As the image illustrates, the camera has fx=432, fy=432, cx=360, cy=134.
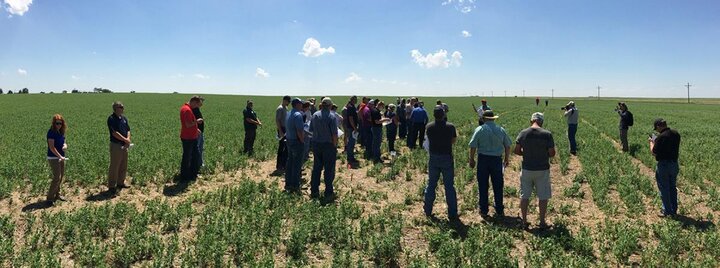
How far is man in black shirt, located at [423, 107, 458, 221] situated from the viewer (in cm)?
765

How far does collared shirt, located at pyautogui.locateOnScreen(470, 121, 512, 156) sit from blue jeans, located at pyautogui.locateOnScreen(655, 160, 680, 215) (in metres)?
2.94

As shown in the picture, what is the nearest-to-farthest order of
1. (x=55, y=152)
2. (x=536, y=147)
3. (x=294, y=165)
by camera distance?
(x=536, y=147) → (x=55, y=152) → (x=294, y=165)

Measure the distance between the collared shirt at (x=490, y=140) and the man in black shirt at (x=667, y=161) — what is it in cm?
279

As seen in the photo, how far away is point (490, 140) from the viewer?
7699mm

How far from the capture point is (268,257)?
5.64 meters

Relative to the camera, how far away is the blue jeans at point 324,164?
9070 mm

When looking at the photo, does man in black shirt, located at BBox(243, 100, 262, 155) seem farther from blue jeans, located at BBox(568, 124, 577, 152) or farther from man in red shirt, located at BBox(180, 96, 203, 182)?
blue jeans, located at BBox(568, 124, 577, 152)

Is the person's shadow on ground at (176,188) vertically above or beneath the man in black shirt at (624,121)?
beneath

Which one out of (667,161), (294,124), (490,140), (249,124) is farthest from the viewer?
(249,124)

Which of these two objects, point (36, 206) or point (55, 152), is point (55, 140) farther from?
point (36, 206)

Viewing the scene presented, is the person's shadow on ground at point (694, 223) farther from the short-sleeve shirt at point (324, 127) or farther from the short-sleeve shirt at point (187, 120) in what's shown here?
the short-sleeve shirt at point (187, 120)

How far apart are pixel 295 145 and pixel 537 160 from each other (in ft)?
16.2

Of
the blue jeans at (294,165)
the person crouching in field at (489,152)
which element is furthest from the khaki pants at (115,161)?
the person crouching in field at (489,152)

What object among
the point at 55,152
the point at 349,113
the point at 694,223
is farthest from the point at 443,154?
the point at 55,152
